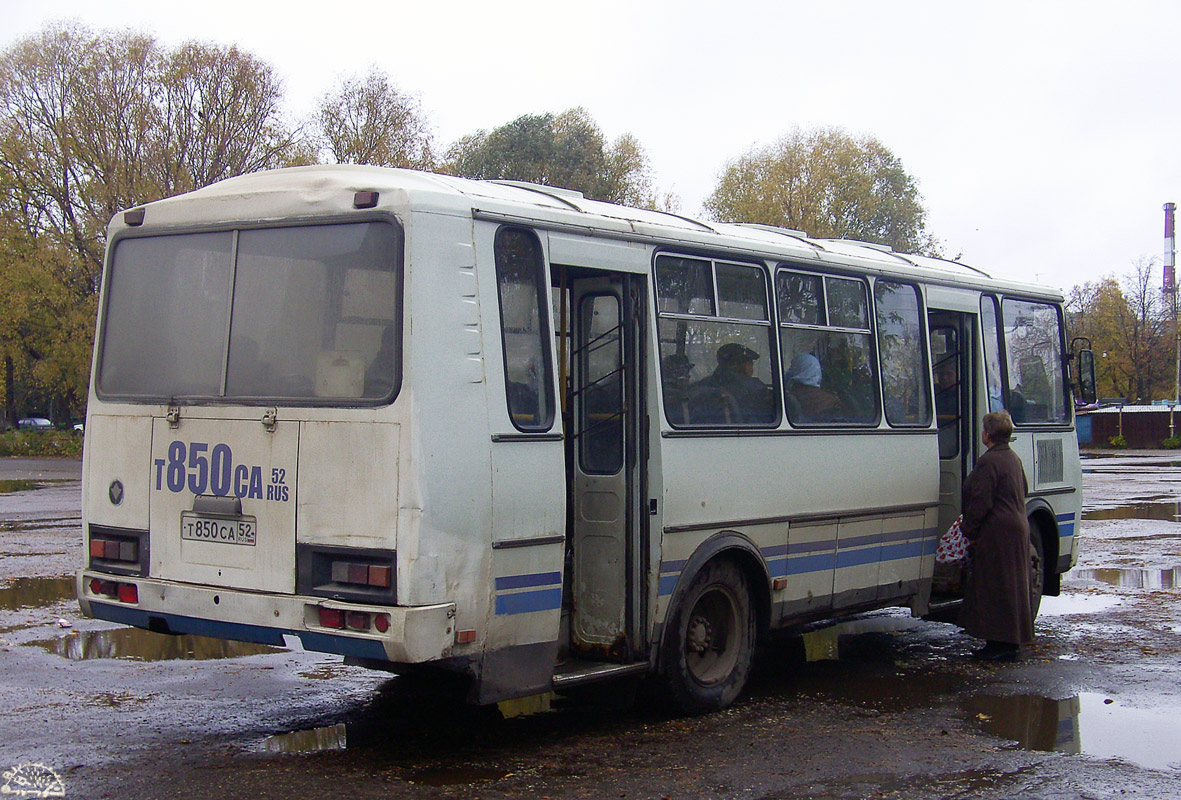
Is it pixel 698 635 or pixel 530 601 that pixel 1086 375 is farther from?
pixel 530 601

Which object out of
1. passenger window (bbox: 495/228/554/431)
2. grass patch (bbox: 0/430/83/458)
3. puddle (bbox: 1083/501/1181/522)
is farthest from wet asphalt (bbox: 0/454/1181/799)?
grass patch (bbox: 0/430/83/458)

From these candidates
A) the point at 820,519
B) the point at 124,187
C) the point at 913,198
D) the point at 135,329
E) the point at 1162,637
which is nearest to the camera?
the point at 135,329

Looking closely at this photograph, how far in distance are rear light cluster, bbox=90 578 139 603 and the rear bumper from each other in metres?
0.02

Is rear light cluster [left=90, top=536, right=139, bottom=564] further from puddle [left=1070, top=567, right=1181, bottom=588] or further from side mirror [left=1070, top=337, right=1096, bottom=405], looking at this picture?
puddle [left=1070, top=567, right=1181, bottom=588]

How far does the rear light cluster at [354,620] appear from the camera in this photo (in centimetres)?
573

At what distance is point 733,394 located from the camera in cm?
789

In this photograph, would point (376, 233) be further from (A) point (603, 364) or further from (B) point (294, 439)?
(A) point (603, 364)

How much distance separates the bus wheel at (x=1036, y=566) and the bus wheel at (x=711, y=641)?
3.50 meters

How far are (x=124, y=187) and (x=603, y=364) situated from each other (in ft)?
111

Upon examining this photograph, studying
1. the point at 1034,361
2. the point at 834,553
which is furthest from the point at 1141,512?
the point at 834,553

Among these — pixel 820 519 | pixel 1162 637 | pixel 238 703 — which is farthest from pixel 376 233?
pixel 1162 637

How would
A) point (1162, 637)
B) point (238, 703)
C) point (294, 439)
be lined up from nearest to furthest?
point (294, 439) < point (238, 703) < point (1162, 637)

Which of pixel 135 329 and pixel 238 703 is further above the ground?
pixel 135 329

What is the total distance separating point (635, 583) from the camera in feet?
23.4
